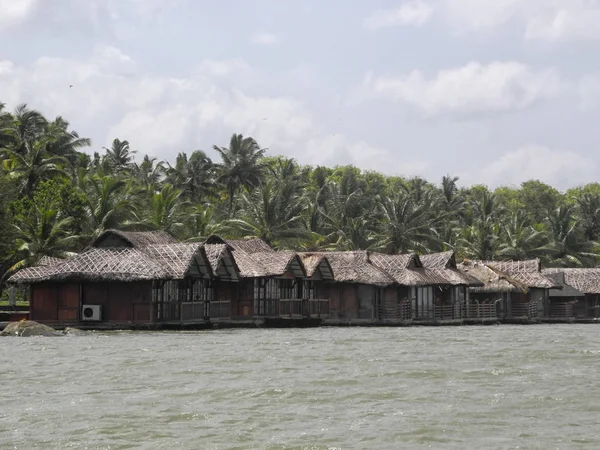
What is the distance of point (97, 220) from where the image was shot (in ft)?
165

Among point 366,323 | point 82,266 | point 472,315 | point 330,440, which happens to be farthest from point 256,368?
point 472,315

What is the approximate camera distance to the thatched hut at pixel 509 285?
215ft

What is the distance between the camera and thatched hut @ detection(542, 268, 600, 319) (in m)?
72.2

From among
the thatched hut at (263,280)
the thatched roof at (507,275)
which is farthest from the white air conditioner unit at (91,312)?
the thatched roof at (507,275)

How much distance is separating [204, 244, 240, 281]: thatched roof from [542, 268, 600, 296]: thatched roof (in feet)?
105

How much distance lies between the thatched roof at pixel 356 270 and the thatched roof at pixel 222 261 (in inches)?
328

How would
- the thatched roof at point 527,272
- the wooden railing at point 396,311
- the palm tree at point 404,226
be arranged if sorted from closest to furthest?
the wooden railing at point 396,311 < the thatched roof at point 527,272 < the palm tree at point 404,226

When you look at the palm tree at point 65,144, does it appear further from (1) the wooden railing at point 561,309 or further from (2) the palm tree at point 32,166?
(1) the wooden railing at point 561,309

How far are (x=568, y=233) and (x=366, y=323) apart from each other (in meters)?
30.3

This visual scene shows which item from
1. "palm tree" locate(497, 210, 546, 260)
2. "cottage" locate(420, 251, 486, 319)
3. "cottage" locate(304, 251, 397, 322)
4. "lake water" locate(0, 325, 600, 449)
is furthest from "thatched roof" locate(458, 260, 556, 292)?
"lake water" locate(0, 325, 600, 449)

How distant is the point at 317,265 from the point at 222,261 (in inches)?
283

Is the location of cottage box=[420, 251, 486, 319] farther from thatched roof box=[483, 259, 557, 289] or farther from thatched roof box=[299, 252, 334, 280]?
thatched roof box=[299, 252, 334, 280]

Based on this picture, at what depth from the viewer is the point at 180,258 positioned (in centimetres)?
4278

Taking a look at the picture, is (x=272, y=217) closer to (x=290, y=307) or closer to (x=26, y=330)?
(x=290, y=307)
